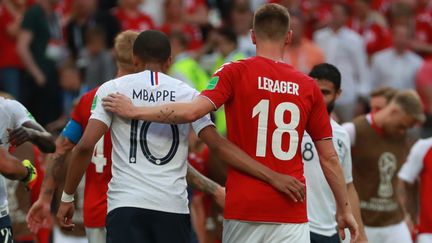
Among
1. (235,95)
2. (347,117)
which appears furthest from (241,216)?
(347,117)

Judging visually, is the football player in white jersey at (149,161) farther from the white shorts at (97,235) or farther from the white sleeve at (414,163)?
the white sleeve at (414,163)

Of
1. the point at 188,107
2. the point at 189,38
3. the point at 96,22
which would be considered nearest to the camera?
the point at 188,107

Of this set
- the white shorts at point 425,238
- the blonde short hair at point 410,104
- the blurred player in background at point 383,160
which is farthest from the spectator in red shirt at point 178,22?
the white shorts at point 425,238

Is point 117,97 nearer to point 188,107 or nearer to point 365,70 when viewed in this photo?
point 188,107

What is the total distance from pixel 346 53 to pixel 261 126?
9.83 metres

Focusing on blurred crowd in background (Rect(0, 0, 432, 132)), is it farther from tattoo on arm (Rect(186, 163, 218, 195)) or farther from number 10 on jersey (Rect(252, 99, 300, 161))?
number 10 on jersey (Rect(252, 99, 300, 161))

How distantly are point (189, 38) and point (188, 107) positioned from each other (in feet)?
34.5

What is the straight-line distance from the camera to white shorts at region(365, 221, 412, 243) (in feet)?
40.2

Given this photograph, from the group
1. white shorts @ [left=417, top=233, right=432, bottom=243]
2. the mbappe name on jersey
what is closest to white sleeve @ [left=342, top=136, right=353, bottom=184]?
white shorts @ [left=417, top=233, right=432, bottom=243]

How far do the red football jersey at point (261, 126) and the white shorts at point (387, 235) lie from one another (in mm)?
4147

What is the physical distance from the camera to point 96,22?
17.0m

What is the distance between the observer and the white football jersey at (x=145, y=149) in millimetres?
8219

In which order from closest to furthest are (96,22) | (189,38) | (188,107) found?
(188,107)
(96,22)
(189,38)

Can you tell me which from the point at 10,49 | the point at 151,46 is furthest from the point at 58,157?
the point at 10,49
